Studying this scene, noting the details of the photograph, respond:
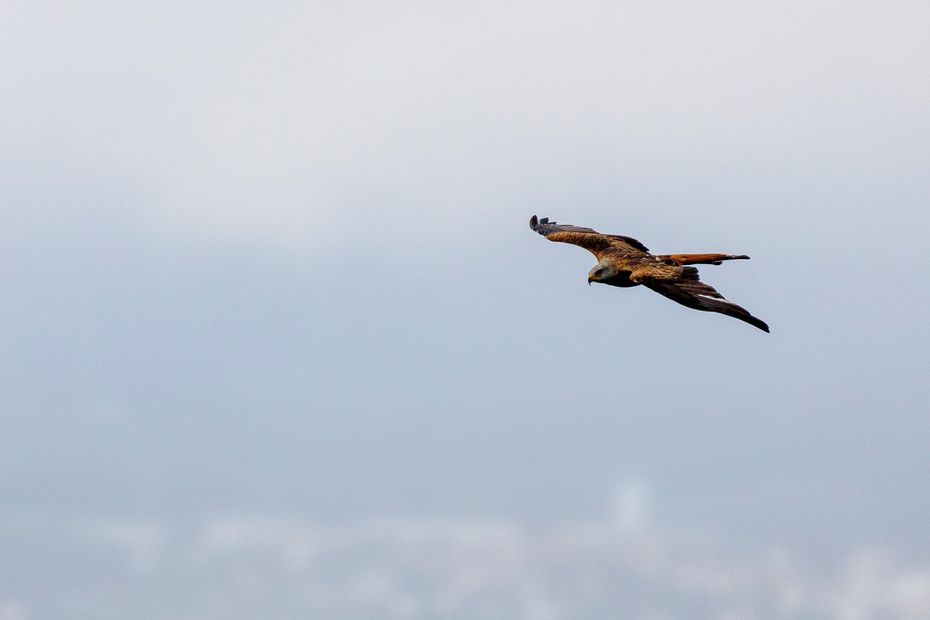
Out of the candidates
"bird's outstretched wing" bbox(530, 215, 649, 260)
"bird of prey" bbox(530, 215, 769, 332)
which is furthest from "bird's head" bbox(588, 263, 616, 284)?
"bird's outstretched wing" bbox(530, 215, 649, 260)

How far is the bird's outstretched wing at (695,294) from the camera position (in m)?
24.7

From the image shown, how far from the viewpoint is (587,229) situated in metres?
36.5

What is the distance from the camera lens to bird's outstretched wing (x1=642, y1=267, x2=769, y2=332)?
2472cm

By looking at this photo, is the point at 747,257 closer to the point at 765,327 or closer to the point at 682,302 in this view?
the point at 682,302

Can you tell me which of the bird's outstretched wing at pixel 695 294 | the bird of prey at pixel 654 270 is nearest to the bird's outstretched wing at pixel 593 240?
the bird of prey at pixel 654 270

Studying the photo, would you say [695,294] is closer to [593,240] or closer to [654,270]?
[654,270]

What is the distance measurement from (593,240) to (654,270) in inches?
202

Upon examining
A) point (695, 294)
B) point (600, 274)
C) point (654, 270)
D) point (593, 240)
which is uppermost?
point (593, 240)

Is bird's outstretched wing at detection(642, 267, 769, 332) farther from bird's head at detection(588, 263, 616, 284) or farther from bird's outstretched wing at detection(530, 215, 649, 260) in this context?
bird's outstretched wing at detection(530, 215, 649, 260)

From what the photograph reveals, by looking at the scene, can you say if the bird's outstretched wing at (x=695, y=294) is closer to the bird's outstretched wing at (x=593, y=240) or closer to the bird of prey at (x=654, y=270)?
the bird of prey at (x=654, y=270)

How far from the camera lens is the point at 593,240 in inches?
1316

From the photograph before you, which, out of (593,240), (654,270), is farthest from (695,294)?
(593,240)

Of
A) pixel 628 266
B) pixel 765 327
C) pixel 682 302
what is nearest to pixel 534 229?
pixel 628 266

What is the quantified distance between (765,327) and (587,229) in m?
13.5
